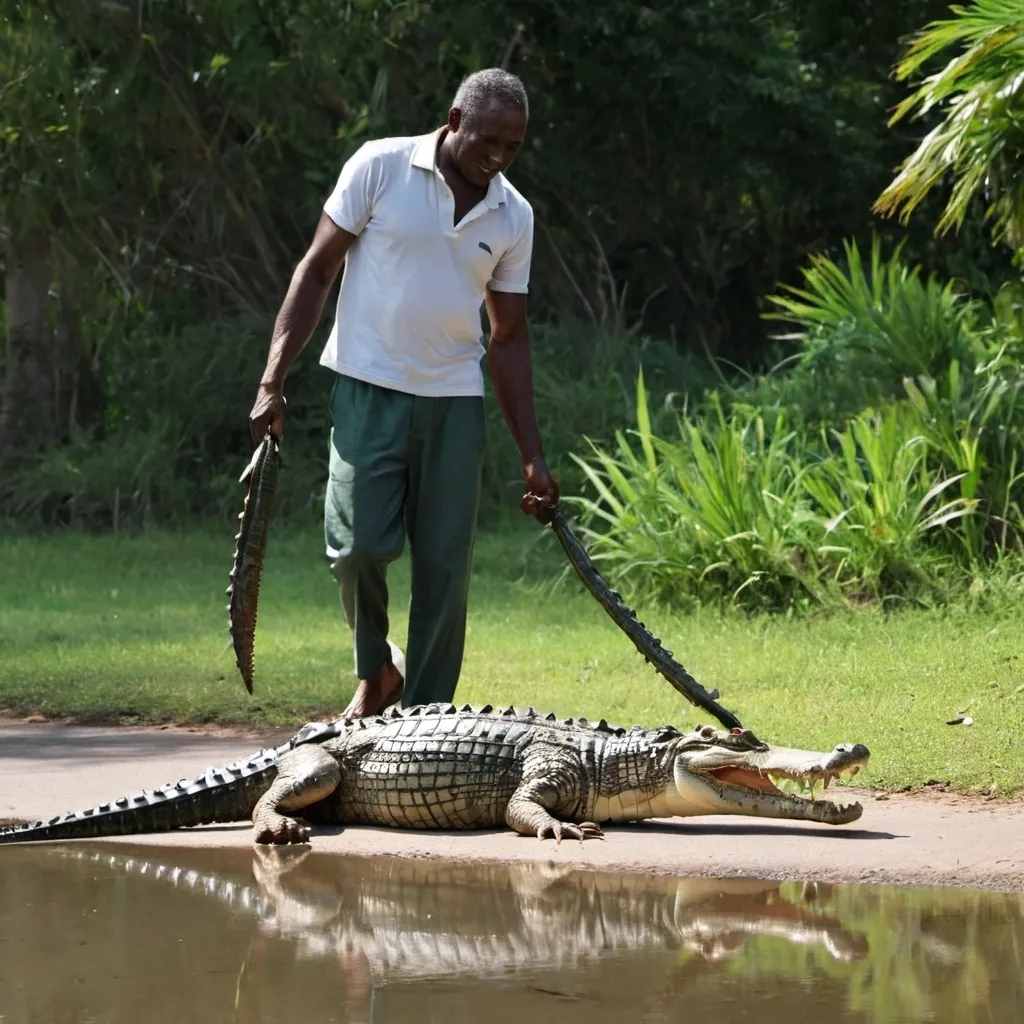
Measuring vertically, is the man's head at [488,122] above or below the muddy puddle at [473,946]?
above

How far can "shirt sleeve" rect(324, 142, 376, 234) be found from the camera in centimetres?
590

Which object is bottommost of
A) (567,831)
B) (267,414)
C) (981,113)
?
(567,831)

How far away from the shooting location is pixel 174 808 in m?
5.61

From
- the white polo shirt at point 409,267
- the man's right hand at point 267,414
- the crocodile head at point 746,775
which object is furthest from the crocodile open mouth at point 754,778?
the man's right hand at point 267,414

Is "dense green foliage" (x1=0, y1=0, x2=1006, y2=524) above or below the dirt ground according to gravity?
above

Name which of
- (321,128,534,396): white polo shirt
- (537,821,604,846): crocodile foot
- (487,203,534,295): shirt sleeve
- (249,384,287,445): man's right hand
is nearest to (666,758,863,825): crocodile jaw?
(537,821,604,846): crocodile foot

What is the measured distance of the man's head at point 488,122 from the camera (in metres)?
5.76

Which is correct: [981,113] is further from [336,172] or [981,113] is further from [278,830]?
[336,172]

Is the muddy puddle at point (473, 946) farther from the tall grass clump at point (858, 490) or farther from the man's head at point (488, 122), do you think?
the tall grass clump at point (858, 490)

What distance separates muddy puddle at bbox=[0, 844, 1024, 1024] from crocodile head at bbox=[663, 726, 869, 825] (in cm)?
54

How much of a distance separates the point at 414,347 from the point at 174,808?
1593 mm

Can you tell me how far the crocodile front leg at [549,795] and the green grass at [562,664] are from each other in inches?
40.8

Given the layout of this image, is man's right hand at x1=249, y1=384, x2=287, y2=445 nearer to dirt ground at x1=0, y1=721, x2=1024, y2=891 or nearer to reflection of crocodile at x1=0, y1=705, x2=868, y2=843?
reflection of crocodile at x1=0, y1=705, x2=868, y2=843

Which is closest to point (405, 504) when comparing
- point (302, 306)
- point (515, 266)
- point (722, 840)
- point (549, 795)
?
point (302, 306)
